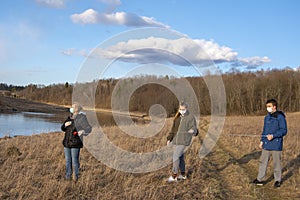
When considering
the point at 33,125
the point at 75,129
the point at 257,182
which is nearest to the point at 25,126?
the point at 33,125

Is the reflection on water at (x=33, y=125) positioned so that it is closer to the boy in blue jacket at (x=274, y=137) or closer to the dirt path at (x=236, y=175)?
the dirt path at (x=236, y=175)

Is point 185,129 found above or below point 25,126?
above

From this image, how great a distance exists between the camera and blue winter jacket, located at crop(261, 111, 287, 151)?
7.21 meters

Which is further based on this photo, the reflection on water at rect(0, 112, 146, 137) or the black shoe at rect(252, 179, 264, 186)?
the reflection on water at rect(0, 112, 146, 137)

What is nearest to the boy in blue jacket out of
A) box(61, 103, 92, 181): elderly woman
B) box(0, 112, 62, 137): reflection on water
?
box(61, 103, 92, 181): elderly woman

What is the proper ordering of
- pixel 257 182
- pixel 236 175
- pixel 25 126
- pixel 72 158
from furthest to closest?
pixel 25 126
pixel 236 175
pixel 257 182
pixel 72 158

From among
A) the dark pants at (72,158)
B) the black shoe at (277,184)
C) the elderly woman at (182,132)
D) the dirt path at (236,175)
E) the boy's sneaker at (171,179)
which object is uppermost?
the elderly woman at (182,132)

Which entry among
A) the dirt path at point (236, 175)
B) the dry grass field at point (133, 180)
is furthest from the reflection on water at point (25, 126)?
the dirt path at point (236, 175)

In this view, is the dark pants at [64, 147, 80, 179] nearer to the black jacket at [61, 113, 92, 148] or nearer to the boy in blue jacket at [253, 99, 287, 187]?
the black jacket at [61, 113, 92, 148]

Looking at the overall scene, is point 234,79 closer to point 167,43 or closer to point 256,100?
point 256,100

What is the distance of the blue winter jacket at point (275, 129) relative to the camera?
23.6 ft

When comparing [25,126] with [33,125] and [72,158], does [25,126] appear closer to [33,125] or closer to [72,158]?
[33,125]

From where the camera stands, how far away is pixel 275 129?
7289 mm

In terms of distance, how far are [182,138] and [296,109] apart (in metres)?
45.2
